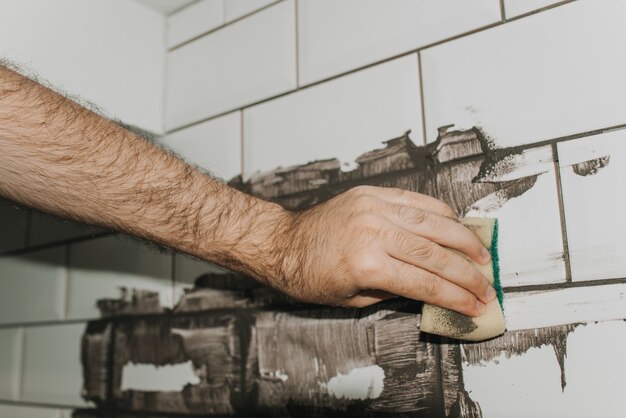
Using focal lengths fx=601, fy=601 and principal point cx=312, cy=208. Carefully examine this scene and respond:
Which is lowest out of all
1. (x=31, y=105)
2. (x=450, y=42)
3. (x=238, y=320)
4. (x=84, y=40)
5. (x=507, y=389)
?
(x=507, y=389)

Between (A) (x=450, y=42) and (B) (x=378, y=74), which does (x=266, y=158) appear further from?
(A) (x=450, y=42)

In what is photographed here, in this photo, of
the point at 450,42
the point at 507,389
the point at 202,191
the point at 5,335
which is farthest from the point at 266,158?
the point at 5,335

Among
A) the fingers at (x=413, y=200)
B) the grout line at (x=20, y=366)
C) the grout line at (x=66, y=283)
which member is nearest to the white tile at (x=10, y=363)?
the grout line at (x=20, y=366)

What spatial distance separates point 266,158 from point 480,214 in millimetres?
368

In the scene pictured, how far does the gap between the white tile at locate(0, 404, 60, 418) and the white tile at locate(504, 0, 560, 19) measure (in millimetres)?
1071

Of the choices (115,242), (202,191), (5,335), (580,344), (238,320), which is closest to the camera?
(580,344)

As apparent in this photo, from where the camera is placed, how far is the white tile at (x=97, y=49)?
3.11ft

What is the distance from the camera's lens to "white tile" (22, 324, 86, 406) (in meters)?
1.17

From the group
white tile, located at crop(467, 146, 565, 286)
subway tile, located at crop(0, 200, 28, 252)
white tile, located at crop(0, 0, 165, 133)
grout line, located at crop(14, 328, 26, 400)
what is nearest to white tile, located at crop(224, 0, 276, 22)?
white tile, located at crop(0, 0, 165, 133)

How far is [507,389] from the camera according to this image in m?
0.68

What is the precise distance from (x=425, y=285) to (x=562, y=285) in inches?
6.0

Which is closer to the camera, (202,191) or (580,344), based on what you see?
(580,344)

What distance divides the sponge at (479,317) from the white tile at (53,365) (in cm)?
77

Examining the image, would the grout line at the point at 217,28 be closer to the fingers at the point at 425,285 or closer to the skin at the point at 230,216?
the skin at the point at 230,216
